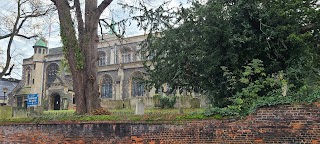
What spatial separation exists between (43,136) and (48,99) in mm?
32616

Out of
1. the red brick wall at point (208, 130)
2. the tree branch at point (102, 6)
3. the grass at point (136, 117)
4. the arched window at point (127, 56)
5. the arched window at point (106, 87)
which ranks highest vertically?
the arched window at point (127, 56)

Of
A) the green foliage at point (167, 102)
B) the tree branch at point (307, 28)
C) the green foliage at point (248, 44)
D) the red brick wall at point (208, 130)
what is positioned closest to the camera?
the red brick wall at point (208, 130)

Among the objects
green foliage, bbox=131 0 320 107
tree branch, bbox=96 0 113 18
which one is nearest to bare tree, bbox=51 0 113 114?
tree branch, bbox=96 0 113 18

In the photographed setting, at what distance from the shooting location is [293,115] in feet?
26.5

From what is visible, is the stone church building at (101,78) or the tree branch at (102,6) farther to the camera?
the stone church building at (101,78)

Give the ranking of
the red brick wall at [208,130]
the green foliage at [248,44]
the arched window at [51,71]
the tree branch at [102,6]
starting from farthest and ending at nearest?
1. the arched window at [51,71]
2. the tree branch at [102,6]
3. the green foliage at [248,44]
4. the red brick wall at [208,130]

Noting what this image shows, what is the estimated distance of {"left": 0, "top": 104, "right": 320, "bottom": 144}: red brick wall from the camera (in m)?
7.97

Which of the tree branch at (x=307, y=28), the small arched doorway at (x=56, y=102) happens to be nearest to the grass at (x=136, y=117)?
the tree branch at (x=307, y=28)

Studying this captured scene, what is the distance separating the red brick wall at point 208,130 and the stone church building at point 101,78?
18459 millimetres

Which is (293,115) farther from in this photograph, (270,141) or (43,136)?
(43,136)

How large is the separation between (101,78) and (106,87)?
1488 millimetres

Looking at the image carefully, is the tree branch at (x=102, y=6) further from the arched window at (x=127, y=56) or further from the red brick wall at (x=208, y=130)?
the arched window at (x=127, y=56)

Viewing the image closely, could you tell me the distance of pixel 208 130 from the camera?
9008 millimetres

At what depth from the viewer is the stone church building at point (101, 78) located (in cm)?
4038
